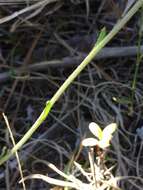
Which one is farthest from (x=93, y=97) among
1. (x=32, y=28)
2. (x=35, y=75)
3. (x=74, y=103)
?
(x=32, y=28)

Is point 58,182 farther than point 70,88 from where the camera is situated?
No

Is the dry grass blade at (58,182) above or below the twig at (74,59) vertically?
below

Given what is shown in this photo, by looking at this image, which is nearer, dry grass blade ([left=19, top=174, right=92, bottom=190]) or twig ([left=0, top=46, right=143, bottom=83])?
dry grass blade ([left=19, top=174, right=92, bottom=190])

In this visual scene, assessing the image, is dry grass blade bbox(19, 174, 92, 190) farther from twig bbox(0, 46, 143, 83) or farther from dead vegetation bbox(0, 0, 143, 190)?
twig bbox(0, 46, 143, 83)

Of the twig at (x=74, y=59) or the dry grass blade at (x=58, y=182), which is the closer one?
the dry grass blade at (x=58, y=182)

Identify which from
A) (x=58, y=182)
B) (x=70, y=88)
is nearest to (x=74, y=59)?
(x=70, y=88)

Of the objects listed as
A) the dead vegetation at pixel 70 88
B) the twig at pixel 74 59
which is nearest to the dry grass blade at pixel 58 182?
the dead vegetation at pixel 70 88

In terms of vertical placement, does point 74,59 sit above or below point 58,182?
above

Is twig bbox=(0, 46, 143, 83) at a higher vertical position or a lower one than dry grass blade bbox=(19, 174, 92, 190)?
higher

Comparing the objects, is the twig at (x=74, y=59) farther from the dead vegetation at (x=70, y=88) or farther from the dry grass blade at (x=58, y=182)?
the dry grass blade at (x=58, y=182)

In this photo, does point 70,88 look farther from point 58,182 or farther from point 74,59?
point 58,182

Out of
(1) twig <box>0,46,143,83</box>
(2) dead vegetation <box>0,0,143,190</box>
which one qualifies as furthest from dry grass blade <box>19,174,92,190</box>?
(1) twig <box>0,46,143,83</box>

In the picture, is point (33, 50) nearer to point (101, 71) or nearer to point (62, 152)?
point (101, 71)
